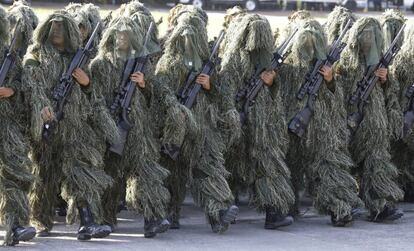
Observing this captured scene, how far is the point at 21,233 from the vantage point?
7.98 m

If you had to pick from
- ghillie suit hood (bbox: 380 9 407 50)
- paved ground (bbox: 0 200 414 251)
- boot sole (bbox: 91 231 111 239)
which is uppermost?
ghillie suit hood (bbox: 380 9 407 50)

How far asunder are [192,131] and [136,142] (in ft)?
1.59

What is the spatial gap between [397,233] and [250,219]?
1.35 m

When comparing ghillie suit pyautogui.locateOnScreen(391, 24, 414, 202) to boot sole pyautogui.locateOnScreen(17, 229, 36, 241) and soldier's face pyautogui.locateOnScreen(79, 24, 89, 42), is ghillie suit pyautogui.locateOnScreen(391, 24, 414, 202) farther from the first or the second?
boot sole pyautogui.locateOnScreen(17, 229, 36, 241)

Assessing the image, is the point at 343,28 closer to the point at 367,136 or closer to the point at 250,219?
the point at 367,136

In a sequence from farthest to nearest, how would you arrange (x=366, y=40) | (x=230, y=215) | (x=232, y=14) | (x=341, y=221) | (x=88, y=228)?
(x=232, y=14) < (x=366, y=40) < (x=341, y=221) < (x=230, y=215) < (x=88, y=228)

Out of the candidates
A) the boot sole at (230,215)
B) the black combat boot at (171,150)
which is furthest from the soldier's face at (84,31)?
the boot sole at (230,215)

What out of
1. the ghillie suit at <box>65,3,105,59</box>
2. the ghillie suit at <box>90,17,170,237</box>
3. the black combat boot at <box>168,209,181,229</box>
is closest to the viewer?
the ghillie suit at <box>90,17,170,237</box>

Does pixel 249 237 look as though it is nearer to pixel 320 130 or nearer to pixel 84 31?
pixel 320 130

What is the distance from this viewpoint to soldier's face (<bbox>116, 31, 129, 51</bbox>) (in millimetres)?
8625

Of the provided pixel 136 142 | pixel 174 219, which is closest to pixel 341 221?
pixel 174 219

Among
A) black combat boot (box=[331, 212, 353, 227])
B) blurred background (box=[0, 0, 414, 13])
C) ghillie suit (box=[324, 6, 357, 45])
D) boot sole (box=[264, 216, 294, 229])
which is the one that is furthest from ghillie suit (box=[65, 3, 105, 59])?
blurred background (box=[0, 0, 414, 13])

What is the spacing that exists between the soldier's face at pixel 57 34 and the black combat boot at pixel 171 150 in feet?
4.00

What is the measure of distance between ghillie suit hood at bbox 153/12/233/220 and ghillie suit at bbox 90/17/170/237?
181mm
